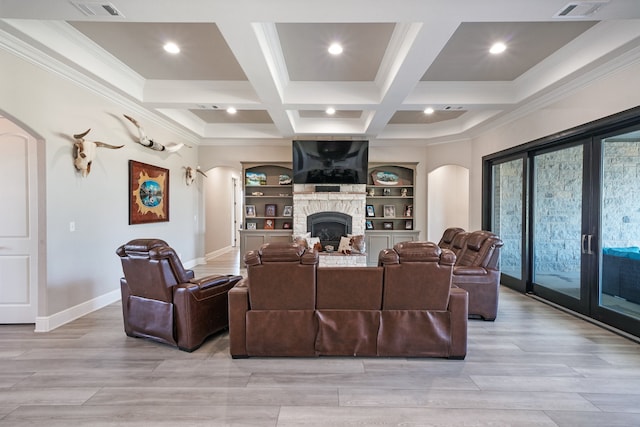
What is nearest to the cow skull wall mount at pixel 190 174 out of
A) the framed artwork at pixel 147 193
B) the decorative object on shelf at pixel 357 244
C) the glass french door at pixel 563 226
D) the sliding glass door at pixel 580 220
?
the framed artwork at pixel 147 193

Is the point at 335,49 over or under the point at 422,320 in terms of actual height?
over

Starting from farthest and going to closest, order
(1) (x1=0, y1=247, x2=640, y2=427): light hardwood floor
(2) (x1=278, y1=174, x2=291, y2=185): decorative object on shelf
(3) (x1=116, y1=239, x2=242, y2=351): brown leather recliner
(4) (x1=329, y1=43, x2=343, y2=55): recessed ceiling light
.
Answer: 1. (2) (x1=278, y1=174, x2=291, y2=185): decorative object on shelf
2. (4) (x1=329, y1=43, x2=343, y2=55): recessed ceiling light
3. (3) (x1=116, y1=239, x2=242, y2=351): brown leather recliner
4. (1) (x1=0, y1=247, x2=640, y2=427): light hardwood floor

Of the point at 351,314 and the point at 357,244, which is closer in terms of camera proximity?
the point at 351,314

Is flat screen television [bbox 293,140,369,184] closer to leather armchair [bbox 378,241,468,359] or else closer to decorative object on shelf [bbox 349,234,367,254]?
decorative object on shelf [bbox 349,234,367,254]

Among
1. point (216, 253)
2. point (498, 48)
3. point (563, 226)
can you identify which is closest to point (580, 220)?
point (563, 226)

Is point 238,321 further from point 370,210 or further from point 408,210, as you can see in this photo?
point 408,210

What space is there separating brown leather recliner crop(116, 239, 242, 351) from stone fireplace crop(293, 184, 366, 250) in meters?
4.17

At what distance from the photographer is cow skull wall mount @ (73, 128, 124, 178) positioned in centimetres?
380

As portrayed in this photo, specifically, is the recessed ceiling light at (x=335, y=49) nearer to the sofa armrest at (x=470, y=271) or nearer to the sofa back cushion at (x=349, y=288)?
the sofa back cushion at (x=349, y=288)

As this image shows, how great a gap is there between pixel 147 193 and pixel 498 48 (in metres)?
5.52

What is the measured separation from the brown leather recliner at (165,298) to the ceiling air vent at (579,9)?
3.92 m

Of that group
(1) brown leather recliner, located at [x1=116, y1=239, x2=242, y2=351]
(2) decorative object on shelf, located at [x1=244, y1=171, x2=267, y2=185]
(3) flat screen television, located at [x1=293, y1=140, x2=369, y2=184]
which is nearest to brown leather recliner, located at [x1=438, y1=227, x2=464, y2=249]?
(3) flat screen television, located at [x1=293, y1=140, x2=369, y2=184]

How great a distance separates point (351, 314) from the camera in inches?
109

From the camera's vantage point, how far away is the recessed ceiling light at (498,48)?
3.55 meters
